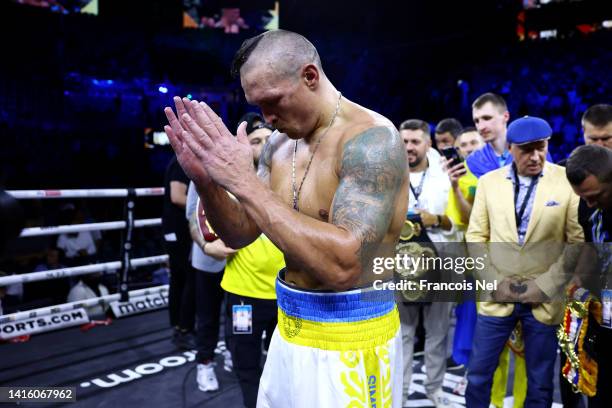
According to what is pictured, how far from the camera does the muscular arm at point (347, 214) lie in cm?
109

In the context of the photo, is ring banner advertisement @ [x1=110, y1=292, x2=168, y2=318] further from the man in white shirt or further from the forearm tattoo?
the forearm tattoo

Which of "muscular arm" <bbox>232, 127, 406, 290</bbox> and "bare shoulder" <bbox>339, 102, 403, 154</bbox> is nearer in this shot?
"muscular arm" <bbox>232, 127, 406, 290</bbox>

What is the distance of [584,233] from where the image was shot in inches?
87.6

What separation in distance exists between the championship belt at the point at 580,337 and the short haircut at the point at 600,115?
2.90 feet

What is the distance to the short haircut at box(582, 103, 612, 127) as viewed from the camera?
99.9 inches

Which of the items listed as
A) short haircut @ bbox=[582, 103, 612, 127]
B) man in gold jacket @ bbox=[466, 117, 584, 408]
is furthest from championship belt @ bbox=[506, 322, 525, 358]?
short haircut @ bbox=[582, 103, 612, 127]

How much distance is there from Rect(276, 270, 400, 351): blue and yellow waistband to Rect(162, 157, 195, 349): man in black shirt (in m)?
2.28

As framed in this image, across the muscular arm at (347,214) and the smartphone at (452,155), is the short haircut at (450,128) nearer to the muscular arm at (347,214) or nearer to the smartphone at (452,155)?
the smartphone at (452,155)

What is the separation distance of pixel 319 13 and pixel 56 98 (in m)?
7.34

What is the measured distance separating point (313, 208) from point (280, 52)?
1.33 ft

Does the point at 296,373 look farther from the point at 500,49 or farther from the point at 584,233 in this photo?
the point at 500,49

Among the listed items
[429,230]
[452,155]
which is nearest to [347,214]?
[452,155]

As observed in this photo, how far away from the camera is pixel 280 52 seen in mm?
1279

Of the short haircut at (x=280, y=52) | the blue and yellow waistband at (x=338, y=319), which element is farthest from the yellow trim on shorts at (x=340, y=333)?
the short haircut at (x=280, y=52)
